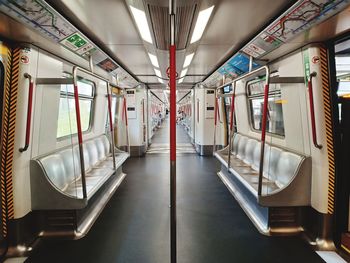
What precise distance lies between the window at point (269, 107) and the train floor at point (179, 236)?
157cm

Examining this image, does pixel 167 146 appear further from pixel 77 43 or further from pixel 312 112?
A: pixel 312 112

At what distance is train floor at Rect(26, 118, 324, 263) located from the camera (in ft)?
8.85

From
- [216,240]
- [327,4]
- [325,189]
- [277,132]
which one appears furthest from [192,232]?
[327,4]

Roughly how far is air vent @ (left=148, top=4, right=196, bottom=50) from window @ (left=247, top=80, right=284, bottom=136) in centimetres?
205

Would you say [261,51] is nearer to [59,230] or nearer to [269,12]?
[269,12]

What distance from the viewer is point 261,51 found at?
3.40m

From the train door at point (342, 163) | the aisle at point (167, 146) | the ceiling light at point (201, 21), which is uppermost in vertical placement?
the ceiling light at point (201, 21)

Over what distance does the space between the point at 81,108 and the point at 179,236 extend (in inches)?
148

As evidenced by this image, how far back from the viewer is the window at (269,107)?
4148mm

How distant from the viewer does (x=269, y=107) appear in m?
4.62

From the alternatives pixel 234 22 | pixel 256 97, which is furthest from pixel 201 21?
pixel 256 97

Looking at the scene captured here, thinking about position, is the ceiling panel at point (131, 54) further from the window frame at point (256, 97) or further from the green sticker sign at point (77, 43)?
the window frame at point (256, 97)

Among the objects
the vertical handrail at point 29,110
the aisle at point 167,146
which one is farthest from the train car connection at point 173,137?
the aisle at point 167,146

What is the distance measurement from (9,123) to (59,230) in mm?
1534
